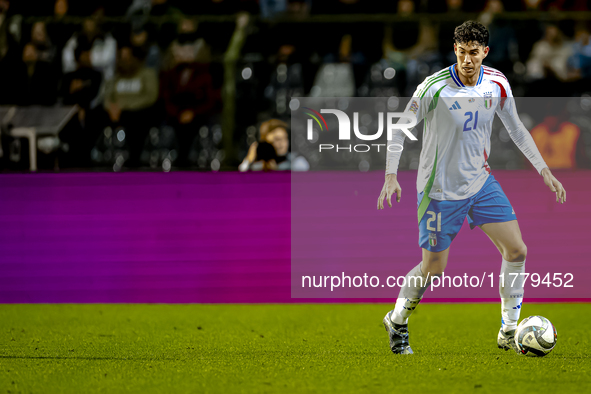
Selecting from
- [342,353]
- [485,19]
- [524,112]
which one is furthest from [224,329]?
[485,19]

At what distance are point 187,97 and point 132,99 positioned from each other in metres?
0.60

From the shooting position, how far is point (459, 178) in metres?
4.68

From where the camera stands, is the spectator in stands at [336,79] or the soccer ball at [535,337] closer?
the soccer ball at [535,337]

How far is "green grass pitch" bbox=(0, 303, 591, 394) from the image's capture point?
3898 mm

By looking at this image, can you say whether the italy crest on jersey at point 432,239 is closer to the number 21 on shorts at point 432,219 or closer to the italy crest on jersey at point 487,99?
the number 21 on shorts at point 432,219

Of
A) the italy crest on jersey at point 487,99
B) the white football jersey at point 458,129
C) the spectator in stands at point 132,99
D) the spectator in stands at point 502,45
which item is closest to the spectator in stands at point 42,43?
the spectator in stands at point 132,99

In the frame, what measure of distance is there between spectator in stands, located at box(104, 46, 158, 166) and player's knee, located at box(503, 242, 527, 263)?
4333 mm

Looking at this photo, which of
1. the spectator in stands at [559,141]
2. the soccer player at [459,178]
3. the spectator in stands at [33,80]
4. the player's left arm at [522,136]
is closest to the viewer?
the soccer player at [459,178]

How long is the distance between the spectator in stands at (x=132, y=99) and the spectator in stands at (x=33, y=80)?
59cm

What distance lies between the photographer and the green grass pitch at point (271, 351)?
12.8ft

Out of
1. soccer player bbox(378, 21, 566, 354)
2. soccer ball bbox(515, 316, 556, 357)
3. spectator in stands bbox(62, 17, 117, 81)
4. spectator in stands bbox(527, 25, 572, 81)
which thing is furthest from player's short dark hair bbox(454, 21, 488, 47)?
spectator in stands bbox(62, 17, 117, 81)

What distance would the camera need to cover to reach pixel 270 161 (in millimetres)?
7078

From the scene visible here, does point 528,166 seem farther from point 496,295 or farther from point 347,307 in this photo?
point 347,307

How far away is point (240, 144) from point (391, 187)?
126 inches
